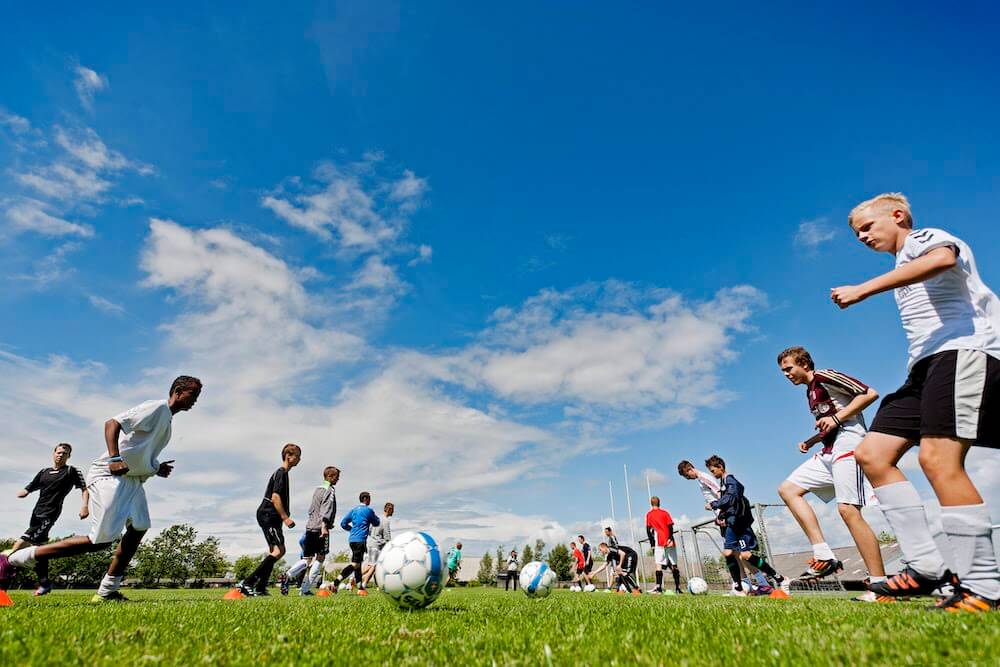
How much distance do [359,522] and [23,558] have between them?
8.37 m

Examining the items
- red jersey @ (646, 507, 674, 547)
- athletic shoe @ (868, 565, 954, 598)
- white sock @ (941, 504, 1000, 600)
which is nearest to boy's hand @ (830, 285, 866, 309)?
white sock @ (941, 504, 1000, 600)

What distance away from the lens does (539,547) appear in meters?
94.3

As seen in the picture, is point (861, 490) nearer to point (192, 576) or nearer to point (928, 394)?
point (928, 394)

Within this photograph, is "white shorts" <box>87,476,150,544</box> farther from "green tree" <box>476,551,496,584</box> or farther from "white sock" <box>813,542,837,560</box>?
"green tree" <box>476,551,496,584</box>

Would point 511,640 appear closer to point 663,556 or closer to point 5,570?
point 5,570

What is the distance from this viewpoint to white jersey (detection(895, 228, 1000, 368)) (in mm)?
3355

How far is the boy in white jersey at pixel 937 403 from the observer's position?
3164mm

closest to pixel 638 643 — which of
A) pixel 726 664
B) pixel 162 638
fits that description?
pixel 726 664

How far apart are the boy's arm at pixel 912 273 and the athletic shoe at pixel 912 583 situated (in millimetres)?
2058

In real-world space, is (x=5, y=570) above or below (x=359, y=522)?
below

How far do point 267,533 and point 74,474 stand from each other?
14.3ft

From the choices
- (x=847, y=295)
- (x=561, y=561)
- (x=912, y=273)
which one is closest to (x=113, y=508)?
(x=847, y=295)

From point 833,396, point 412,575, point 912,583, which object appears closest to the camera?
point 912,583

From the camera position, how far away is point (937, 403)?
3305 millimetres
